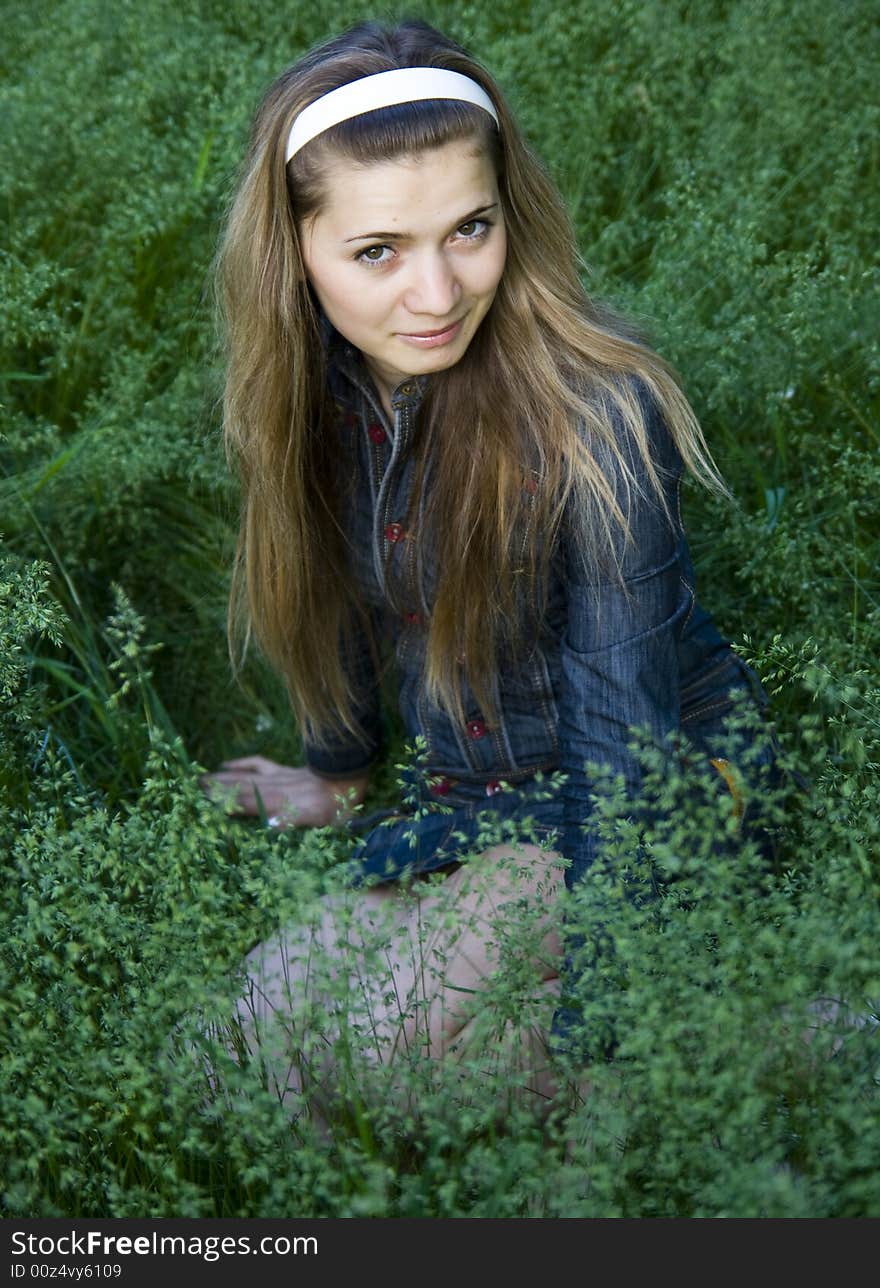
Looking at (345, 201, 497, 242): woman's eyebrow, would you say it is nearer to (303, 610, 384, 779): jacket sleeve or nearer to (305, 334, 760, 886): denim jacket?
(305, 334, 760, 886): denim jacket

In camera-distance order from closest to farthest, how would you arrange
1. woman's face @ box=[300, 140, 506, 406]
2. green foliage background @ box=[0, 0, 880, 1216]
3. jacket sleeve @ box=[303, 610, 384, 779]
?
green foliage background @ box=[0, 0, 880, 1216], woman's face @ box=[300, 140, 506, 406], jacket sleeve @ box=[303, 610, 384, 779]

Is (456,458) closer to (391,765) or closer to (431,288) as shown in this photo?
(431,288)

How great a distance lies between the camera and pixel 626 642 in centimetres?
200

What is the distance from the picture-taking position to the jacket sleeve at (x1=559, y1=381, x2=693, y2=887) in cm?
200

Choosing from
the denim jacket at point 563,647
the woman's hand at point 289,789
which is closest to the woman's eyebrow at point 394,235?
the denim jacket at point 563,647

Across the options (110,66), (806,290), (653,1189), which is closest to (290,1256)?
(653,1189)

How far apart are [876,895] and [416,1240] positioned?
644 millimetres

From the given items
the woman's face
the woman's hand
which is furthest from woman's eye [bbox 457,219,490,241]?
the woman's hand

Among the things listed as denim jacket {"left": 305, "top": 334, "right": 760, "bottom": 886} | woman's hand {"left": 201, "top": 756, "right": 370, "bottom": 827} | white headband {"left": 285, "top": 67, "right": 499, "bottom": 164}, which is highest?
white headband {"left": 285, "top": 67, "right": 499, "bottom": 164}

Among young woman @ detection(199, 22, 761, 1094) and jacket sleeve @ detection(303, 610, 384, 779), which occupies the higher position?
young woman @ detection(199, 22, 761, 1094)

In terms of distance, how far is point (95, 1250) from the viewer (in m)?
1.57

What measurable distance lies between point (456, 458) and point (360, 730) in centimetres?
72

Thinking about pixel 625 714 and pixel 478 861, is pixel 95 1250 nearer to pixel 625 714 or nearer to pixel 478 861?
pixel 478 861

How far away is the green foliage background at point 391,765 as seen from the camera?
1456mm
